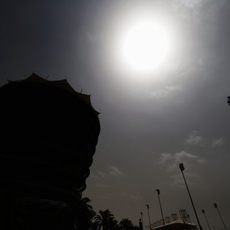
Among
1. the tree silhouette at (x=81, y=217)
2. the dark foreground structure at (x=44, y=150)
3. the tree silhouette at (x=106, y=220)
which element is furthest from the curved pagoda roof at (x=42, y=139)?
the tree silhouette at (x=106, y=220)

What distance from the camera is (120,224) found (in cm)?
6022

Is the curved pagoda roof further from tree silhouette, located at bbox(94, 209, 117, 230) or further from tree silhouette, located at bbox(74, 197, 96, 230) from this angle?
tree silhouette, located at bbox(94, 209, 117, 230)

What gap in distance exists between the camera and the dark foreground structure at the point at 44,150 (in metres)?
22.5

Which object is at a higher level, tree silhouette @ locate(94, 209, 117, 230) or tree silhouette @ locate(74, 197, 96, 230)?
tree silhouette @ locate(94, 209, 117, 230)

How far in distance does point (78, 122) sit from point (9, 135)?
376 inches

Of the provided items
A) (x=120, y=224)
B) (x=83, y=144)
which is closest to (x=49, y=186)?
(x=83, y=144)

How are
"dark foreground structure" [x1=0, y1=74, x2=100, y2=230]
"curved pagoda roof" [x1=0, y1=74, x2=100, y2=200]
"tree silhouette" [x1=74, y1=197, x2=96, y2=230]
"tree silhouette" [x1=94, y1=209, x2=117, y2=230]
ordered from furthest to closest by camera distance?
"tree silhouette" [x1=94, y1=209, x2=117, y2=230] < "tree silhouette" [x1=74, y1=197, x2=96, y2=230] < "curved pagoda roof" [x1=0, y1=74, x2=100, y2=200] < "dark foreground structure" [x1=0, y1=74, x2=100, y2=230]

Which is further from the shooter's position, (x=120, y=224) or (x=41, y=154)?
(x=120, y=224)

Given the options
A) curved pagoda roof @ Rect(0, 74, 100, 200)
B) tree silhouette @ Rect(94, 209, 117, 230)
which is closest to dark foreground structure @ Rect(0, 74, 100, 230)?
curved pagoda roof @ Rect(0, 74, 100, 200)

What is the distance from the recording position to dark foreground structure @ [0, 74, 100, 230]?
22453 millimetres

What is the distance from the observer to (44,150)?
25453mm

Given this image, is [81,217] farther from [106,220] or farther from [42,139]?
[106,220]

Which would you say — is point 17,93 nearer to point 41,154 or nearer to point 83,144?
point 41,154

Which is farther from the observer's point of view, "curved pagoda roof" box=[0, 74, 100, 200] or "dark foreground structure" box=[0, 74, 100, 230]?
"curved pagoda roof" box=[0, 74, 100, 200]
